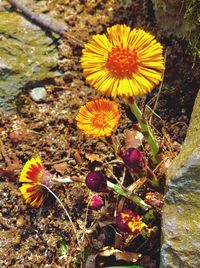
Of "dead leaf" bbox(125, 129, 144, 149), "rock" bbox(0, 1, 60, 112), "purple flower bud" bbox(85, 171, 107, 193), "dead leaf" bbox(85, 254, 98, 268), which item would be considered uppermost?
"rock" bbox(0, 1, 60, 112)

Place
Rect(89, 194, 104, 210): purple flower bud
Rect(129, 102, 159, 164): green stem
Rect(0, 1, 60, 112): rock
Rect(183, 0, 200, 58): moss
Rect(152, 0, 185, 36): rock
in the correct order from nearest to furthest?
Rect(129, 102, 159, 164): green stem
Rect(89, 194, 104, 210): purple flower bud
Rect(183, 0, 200, 58): moss
Rect(152, 0, 185, 36): rock
Rect(0, 1, 60, 112): rock

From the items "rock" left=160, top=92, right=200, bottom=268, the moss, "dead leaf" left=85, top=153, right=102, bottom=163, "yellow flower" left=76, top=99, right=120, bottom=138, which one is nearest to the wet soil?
"dead leaf" left=85, top=153, right=102, bottom=163

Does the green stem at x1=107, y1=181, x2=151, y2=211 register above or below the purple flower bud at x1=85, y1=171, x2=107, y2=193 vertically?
below

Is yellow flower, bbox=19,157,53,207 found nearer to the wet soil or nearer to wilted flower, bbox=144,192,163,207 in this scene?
the wet soil

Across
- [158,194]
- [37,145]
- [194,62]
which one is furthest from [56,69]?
[158,194]

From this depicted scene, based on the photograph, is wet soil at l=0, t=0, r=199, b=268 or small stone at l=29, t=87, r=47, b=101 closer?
wet soil at l=0, t=0, r=199, b=268

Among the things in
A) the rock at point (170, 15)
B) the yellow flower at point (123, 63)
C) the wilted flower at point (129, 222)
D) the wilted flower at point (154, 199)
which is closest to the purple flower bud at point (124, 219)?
the wilted flower at point (129, 222)

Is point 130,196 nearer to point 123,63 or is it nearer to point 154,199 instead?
point 154,199

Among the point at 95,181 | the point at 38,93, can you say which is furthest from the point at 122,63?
the point at 38,93
